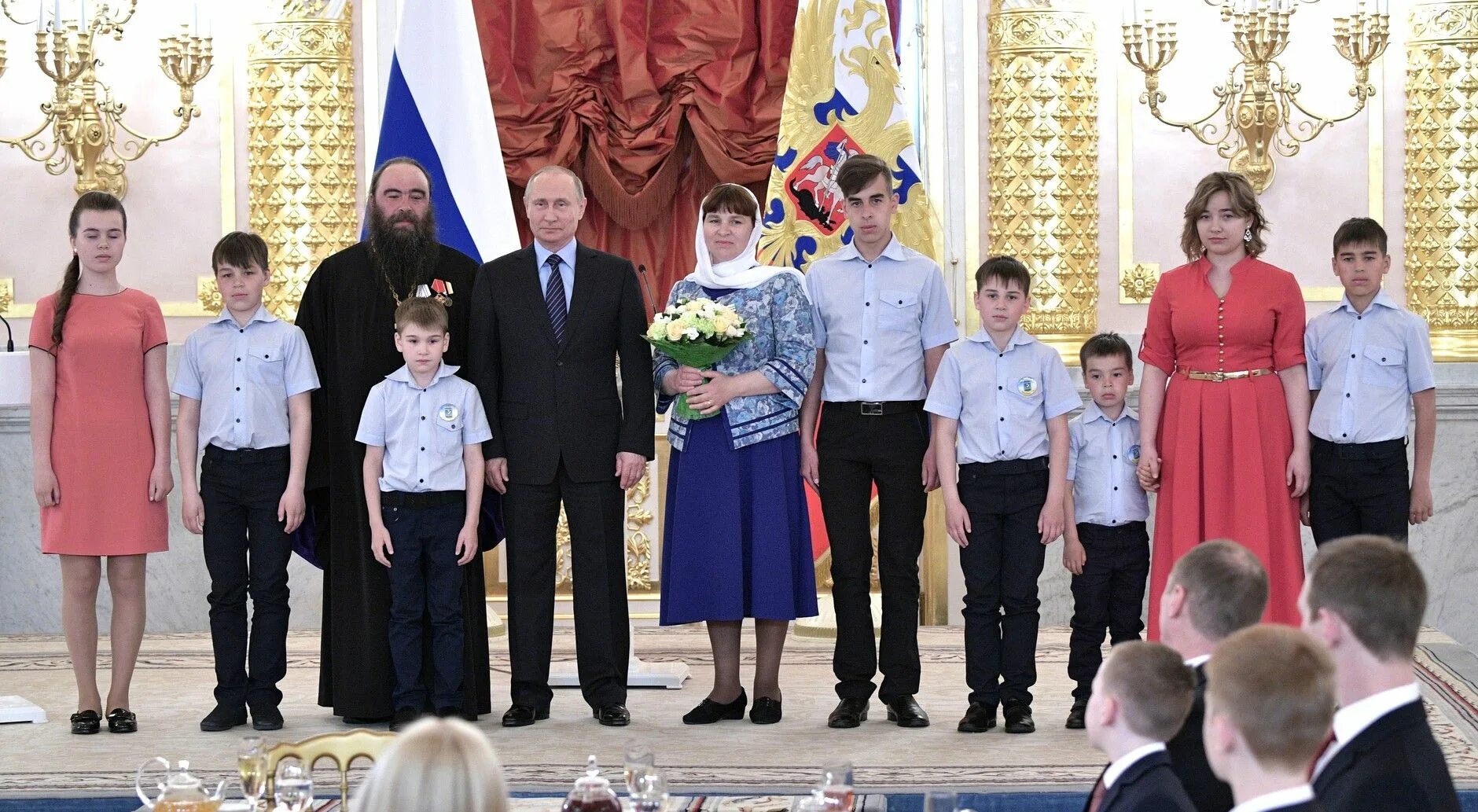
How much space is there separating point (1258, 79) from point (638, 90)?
2798 millimetres

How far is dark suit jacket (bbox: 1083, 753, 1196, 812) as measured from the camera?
2.67 meters

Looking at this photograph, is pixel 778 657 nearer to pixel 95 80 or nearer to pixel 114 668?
pixel 114 668

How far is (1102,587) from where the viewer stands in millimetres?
5277

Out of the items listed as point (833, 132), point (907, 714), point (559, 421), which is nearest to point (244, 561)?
point (559, 421)

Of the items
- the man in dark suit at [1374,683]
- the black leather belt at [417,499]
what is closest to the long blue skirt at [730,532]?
the black leather belt at [417,499]

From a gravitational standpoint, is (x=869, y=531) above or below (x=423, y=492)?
below

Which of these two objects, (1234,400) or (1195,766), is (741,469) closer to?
(1234,400)

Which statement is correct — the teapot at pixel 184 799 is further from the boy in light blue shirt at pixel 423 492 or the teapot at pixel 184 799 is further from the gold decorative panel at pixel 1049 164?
the gold decorative panel at pixel 1049 164

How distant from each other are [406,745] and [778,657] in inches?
134

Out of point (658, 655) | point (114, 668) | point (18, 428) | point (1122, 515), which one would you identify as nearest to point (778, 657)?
point (1122, 515)

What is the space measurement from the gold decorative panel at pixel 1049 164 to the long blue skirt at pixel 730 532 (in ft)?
8.78

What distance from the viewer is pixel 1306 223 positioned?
7.68 metres

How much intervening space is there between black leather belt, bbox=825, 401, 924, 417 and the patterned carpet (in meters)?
0.99

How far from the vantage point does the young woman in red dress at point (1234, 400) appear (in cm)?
516
